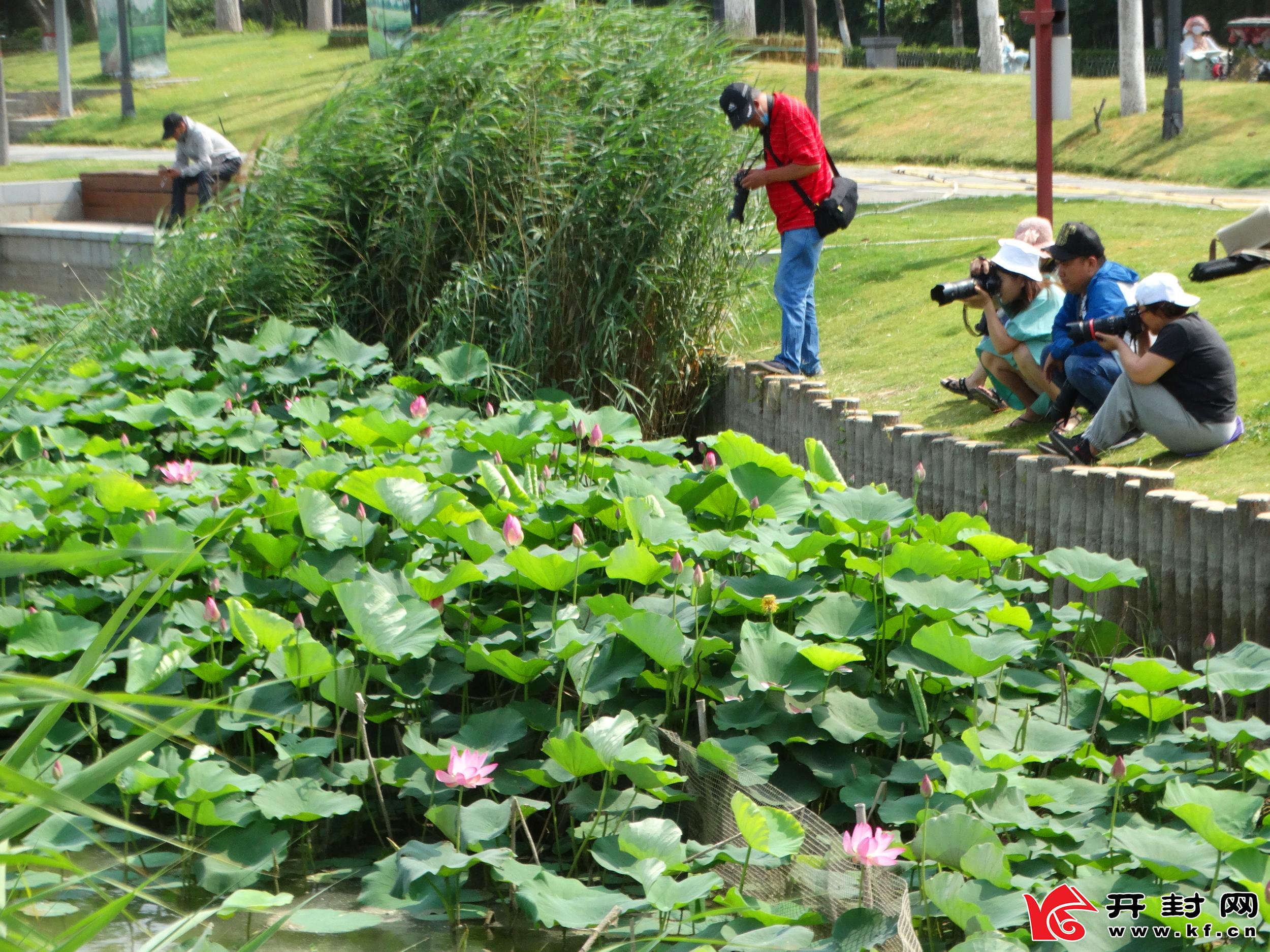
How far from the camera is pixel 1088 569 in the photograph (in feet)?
13.3

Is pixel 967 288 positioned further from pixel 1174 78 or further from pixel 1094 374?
pixel 1174 78

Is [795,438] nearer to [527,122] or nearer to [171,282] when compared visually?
[527,122]

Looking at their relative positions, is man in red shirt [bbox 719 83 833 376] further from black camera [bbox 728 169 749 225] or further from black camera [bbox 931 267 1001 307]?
black camera [bbox 931 267 1001 307]

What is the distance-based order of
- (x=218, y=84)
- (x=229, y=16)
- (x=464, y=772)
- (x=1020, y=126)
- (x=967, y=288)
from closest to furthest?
(x=464, y=772)
(x=967, y=288)
(x=1020, y=126)
(x=218, y=84)
(x=229, y=16)

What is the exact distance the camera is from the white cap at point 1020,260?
612 centimetres

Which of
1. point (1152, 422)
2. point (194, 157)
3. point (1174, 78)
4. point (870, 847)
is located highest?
point (1174, 78)

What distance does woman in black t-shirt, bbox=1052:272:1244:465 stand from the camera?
5039 millimetres

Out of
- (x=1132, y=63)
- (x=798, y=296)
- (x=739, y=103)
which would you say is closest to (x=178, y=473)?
(x=739, y=103)

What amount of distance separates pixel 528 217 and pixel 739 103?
57.3 inches

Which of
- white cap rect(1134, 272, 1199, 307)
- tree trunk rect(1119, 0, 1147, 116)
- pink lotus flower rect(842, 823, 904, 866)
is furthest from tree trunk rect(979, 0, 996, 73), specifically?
pink lotus flower rect(842, 823, 904, 866)

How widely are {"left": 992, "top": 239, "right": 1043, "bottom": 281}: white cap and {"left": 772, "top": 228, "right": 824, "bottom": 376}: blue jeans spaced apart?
42.6 inches

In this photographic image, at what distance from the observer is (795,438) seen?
22.8ft

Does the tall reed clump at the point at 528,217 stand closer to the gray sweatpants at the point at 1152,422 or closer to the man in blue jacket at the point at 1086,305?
the man in blue jacket at the point at 1086,305

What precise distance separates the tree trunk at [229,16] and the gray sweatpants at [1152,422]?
1594 inches
